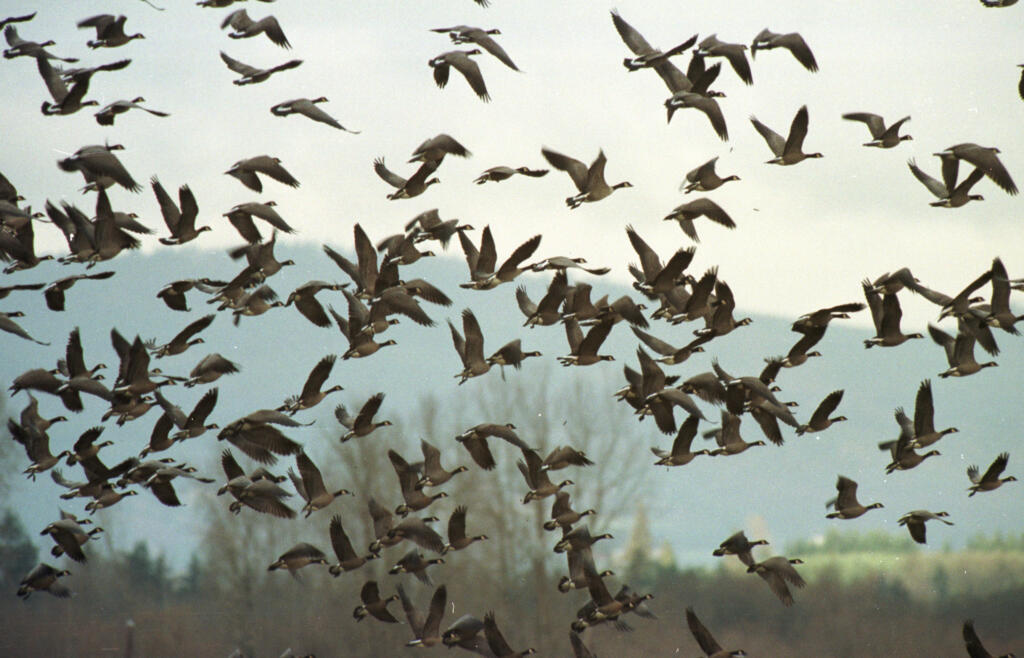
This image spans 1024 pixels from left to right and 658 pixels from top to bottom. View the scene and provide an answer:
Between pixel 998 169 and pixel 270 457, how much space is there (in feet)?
19.5

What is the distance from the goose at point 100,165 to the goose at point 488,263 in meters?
2.60

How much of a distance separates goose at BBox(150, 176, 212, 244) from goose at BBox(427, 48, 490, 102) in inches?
A: 83.8

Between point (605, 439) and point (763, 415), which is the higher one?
point (763, 415)

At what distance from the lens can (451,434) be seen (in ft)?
49.0

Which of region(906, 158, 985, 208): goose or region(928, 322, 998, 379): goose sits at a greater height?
region(906, 158, 985, 208): goose

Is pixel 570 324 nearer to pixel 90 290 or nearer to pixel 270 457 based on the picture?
pixel 270 457

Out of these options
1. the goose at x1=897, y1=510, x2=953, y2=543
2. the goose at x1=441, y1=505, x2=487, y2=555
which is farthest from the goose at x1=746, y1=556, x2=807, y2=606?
the goose at x1=441, y1=505, x2=487, y2=555

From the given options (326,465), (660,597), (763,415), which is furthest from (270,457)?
(660,597)

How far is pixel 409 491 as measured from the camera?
27.7ft

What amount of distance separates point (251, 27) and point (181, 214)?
Result: 1.56 meters

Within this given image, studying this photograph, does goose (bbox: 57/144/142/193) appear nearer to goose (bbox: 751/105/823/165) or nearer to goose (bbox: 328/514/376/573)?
goose (bbox: 328/514/376/573)

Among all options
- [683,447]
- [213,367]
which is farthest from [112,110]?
[683,447]

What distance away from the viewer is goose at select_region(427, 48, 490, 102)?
7.66 m

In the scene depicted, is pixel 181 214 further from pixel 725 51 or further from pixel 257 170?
pixel 725 51
